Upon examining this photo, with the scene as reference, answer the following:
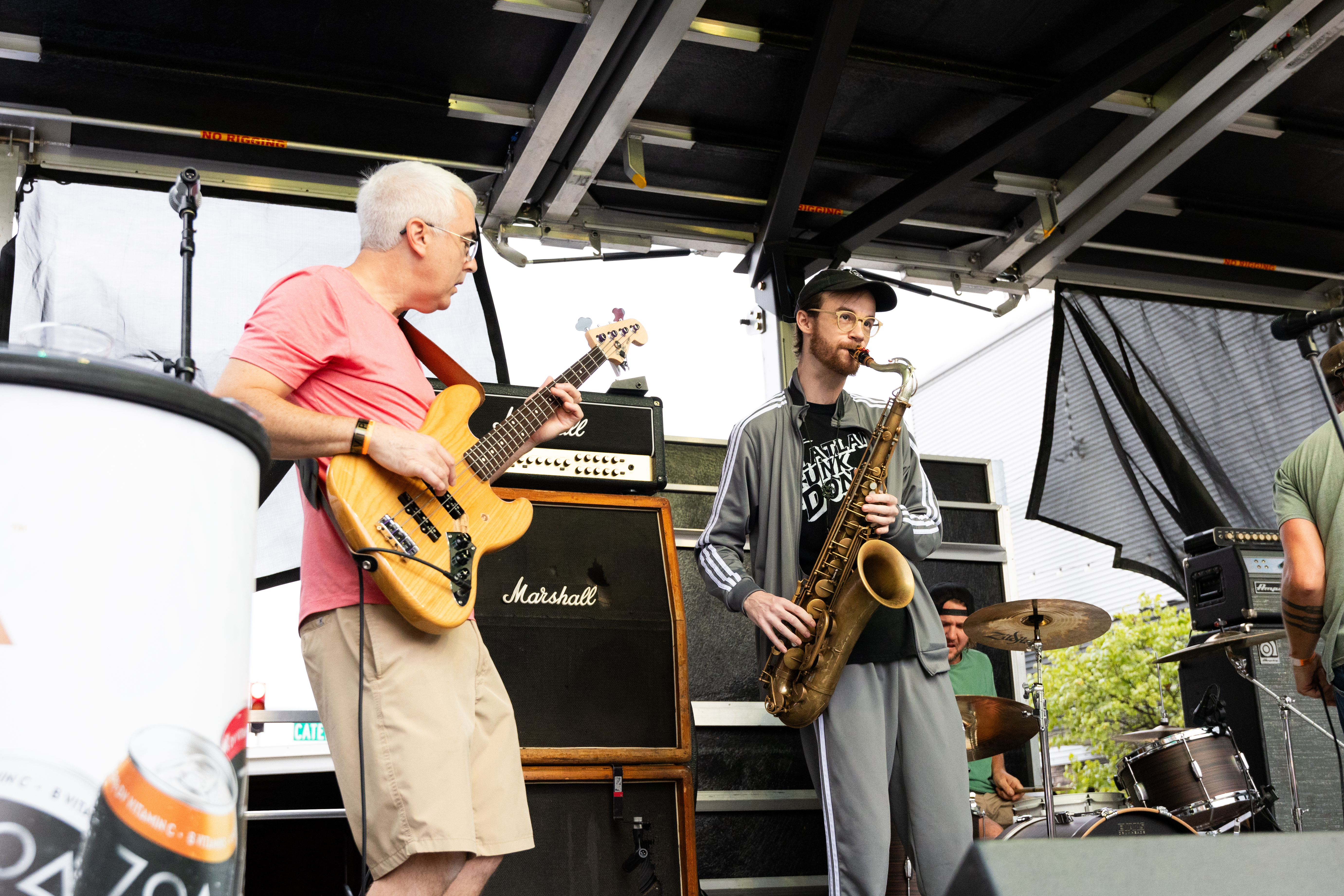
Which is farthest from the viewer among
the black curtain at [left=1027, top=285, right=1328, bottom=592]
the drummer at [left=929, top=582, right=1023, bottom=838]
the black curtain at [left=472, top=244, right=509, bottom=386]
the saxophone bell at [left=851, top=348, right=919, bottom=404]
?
the black curtain at [left=1027, top=285, right=1328, bottom=592]

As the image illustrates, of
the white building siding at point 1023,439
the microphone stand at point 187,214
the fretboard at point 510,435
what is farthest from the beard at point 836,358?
the white building siding at point 1023,439

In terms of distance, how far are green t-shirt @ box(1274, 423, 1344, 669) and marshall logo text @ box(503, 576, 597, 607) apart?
186 centimetres

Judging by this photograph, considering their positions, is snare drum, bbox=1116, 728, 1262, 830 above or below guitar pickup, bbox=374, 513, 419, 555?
below

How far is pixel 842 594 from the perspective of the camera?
2754mm

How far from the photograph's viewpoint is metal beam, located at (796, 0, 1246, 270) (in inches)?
146

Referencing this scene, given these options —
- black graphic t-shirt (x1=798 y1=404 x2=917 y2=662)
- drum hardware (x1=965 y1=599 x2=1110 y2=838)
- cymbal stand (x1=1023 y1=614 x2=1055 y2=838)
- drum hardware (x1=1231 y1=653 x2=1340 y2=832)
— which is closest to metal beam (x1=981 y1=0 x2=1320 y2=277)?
drum hardware (x1=965 y1=599 x2=1110 y2=838)

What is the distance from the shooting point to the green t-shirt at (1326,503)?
8.87 feet

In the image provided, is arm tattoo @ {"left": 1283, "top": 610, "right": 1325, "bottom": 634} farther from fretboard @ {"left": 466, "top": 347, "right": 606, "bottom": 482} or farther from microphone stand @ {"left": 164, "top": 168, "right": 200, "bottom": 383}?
microphone stand @ {"left": 164, "top": 168, "right": 200, "bottom": 383}

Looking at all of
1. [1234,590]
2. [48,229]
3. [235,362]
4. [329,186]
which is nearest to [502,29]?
[329,186]

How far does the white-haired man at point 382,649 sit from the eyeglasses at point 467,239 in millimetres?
190

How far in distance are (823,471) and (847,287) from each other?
0.54 metres

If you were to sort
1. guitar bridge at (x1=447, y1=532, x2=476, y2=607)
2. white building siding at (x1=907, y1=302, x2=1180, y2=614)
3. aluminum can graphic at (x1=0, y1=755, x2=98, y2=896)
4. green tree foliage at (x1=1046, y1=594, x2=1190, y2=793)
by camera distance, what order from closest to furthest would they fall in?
aluminum can graphic at (x1=0, y1=755, x2=98, y2=896), guitar bridge at (x1=447, y1=532, x2=476, y2=607), green tree foliage at (x1=1046, y1=594, x2=1190, y2=793), white building siding at (x1=907, y1=302, x2=1180, y2=614)

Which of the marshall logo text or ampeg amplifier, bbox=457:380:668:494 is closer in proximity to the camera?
the marshall logo text

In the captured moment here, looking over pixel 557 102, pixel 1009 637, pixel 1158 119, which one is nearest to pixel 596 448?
pixel 557 102
